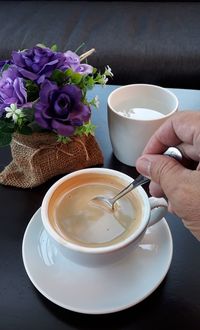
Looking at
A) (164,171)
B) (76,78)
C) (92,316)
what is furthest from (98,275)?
A: (76,78)

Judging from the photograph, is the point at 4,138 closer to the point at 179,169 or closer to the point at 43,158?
the point at 43,158

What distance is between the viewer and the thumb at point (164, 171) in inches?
18.9

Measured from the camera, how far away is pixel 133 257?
542 mm

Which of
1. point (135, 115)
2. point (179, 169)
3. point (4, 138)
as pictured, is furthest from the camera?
point (135, 115)

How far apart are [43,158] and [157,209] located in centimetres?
20

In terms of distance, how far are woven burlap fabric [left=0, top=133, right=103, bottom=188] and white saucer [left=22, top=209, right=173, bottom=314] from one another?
11 cm

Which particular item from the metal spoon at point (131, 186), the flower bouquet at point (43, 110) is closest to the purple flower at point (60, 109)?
the flower bouquet at point (43, 110)

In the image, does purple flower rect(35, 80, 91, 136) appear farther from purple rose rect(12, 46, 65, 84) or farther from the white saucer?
the white saucer

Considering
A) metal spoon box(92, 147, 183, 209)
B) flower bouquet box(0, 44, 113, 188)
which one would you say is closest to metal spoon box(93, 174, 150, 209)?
metal spoon box(92, 147, 183, 209)

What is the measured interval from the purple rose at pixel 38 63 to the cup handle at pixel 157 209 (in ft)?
0.73

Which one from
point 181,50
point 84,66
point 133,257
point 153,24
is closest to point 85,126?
point 84,66

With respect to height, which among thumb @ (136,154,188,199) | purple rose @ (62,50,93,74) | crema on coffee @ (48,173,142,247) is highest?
purple rose @ (62,50,93,74)

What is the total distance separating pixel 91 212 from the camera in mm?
558

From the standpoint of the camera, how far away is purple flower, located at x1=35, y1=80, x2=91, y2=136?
1.78ft
